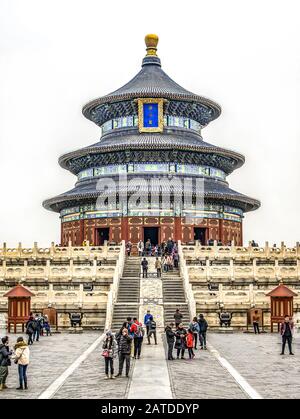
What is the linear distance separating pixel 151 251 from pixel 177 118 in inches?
856

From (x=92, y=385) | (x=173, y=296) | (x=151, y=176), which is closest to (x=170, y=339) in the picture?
(x=92, y=385)

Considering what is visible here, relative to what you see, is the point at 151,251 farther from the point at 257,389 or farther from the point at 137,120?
the point at 257,389

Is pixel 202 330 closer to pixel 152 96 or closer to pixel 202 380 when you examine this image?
pixel 202 380

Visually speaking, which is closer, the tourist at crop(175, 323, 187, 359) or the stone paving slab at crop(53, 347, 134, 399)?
the stone paving slab at crop(53, 347, 134, 399)

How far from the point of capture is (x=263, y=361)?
29.8m

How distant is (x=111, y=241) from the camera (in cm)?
7088

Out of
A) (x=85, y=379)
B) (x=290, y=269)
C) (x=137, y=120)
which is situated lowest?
(x=85, y=379)

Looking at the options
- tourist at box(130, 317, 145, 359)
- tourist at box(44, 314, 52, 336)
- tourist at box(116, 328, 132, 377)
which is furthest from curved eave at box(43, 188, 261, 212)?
tourist at box(116, 328, 132, 377)

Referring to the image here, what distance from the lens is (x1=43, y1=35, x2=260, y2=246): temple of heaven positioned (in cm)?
7150

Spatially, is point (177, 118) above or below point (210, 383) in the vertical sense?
above

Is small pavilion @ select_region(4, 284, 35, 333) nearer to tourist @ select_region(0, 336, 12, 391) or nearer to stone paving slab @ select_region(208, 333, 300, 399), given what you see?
stone paving slab @ select_region(208, 333, 300, 399)

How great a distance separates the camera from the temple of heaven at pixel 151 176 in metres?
71.5
